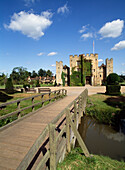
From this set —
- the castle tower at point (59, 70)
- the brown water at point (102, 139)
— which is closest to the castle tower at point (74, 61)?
the castle tower at point (59, 70)

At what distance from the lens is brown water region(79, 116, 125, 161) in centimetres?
496

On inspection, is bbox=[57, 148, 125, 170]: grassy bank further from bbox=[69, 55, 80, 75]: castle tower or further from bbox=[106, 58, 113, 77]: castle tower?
bbox=[106, 58, 113, 77]: castle tower

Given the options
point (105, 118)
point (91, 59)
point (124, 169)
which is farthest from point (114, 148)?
point (91, 59)

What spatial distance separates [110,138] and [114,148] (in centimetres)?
97

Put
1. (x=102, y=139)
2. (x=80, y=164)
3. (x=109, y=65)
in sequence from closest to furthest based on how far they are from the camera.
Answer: (x=80, y=164), (x=102, y=139), (x=109, y=65)

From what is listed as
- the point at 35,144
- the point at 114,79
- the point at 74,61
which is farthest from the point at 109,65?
the point at 35,144

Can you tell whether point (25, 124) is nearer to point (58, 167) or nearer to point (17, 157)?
point (17, 157)

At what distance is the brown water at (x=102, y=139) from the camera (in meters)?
4.96

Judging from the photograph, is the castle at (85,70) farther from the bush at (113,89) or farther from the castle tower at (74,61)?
the bush at (113,89)

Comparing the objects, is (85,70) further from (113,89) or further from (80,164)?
(80,164)

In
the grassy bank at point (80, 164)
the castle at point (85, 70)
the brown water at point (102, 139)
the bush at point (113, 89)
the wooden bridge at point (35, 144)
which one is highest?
the castle at point (85, 70)

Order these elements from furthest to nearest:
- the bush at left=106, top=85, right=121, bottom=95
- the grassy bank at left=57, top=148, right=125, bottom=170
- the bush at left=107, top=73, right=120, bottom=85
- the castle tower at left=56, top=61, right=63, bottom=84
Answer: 1. the castle tower at left=56, top=61, right=63, bottom=84
2. the bush at left=107, top=73, right=120, bottom=85
3. the bush at left=106, top=85, right=121, bottom=95
4. the grassy bank at left=57, top=148, right=125, bottom=170

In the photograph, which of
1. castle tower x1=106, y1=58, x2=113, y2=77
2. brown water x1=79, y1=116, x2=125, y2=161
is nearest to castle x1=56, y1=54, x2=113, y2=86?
castle tower x1=106, y1=58, x2=113, y2=77

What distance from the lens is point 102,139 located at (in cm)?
613
